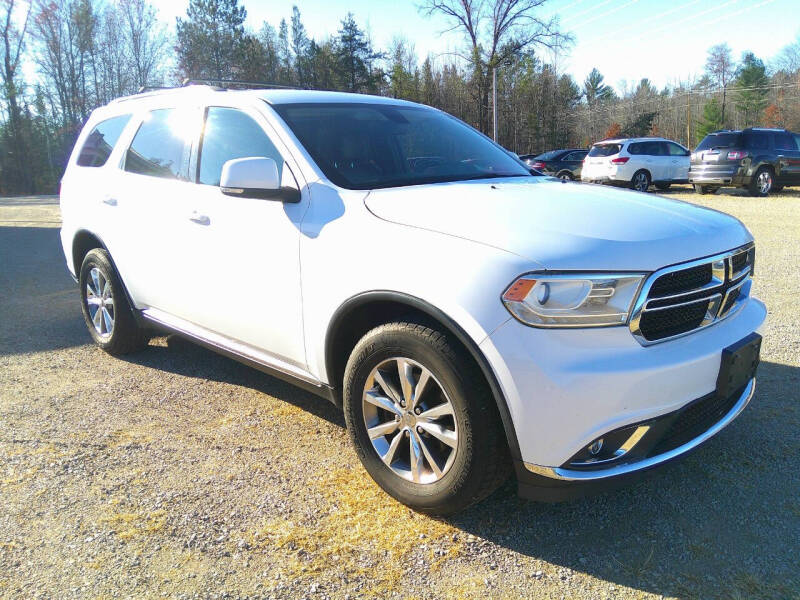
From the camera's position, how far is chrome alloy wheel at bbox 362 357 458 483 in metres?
2.49

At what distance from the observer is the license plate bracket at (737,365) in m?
2.42

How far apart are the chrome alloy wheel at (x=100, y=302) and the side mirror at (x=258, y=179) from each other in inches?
85.5

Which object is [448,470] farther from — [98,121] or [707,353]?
[98,121]

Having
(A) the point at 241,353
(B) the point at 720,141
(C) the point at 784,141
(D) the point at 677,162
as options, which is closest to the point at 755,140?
(B) the point at 720,141

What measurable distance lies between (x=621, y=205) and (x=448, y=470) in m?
1.36

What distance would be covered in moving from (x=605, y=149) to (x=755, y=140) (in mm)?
4050

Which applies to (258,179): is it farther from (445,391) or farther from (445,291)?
(445,391)

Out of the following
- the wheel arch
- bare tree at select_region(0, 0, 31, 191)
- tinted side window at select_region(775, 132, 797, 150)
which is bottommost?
the wheel arch

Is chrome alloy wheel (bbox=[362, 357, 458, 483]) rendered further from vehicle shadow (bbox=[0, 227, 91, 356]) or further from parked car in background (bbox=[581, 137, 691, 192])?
parked car in background (bbox=[581, 137, 691, 192])

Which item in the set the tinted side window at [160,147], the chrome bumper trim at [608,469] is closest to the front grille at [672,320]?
the chrome bumper trim at [608,469]

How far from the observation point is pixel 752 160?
17109mm

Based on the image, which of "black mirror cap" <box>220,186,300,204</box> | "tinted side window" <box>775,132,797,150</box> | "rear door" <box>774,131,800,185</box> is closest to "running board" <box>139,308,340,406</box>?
"black mirror cap" <box>220,186,300,204</box>

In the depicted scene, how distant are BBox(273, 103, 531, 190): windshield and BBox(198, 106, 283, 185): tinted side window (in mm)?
176

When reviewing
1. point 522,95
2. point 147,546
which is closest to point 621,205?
point 147,546
